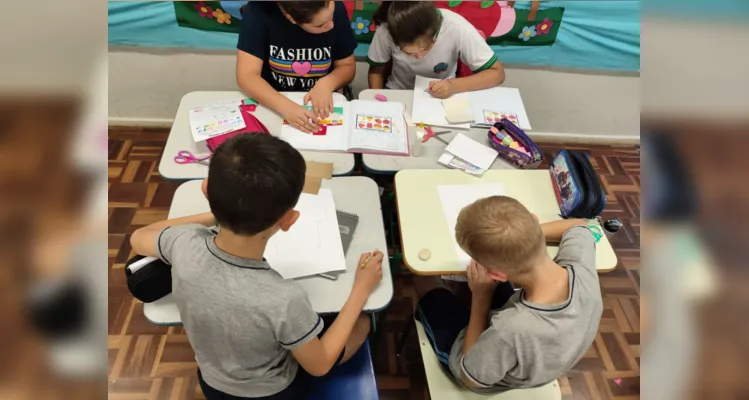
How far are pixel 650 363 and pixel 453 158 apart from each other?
1252 millimetres

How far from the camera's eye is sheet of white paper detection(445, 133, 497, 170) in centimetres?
158

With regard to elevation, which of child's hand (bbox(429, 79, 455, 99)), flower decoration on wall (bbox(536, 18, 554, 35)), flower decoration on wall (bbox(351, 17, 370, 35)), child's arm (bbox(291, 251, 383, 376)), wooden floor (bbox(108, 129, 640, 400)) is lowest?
wooden floor (bbox(108, 129, 640, 400))

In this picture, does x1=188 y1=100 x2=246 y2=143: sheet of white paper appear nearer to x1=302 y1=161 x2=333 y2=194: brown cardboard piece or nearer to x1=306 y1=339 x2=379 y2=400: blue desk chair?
x1=302 y1=161 x2=333 y2=194: brown cardboard piece

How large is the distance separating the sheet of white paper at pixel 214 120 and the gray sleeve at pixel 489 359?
987 millimetres

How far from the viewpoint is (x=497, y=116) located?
1.76 metres

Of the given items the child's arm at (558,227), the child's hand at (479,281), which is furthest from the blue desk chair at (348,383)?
the child's arm at (558,227)

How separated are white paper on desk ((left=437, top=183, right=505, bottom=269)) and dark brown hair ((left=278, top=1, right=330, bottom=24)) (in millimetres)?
700

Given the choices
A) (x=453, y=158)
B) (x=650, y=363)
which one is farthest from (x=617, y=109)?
(x=650, y=363)

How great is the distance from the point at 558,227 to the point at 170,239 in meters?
0.96

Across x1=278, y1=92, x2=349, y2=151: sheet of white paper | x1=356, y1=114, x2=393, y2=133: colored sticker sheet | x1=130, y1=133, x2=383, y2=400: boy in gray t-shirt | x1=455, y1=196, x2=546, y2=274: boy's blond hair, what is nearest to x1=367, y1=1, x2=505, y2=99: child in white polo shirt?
x1=356, y1=114, x2=393, y2=133: colored sticker sheet

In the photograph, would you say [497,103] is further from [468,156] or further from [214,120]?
[214,120]

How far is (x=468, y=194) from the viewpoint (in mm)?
1479

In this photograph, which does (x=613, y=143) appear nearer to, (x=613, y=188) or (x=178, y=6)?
(x=613, y=188)

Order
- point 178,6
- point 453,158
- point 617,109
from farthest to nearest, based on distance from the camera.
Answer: point 617,109 → point 178,6 → point 453,158
